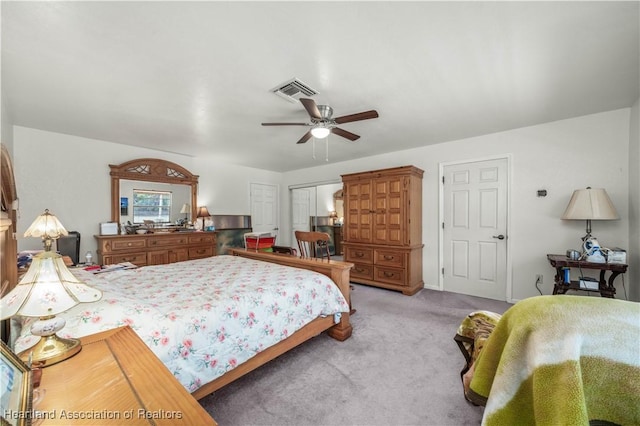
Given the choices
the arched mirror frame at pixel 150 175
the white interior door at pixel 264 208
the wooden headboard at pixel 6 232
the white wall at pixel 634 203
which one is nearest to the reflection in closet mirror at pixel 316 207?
the white interior door at pixel 264 208

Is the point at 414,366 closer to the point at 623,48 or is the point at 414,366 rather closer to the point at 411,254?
the point at 411,254

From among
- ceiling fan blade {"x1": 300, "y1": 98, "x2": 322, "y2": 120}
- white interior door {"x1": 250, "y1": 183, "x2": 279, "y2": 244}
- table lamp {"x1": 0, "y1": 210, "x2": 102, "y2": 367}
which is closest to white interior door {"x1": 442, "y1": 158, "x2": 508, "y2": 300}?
ceiling fan blade {"x1": 300, "y1": 98, "x2": 322, "y2": 120}

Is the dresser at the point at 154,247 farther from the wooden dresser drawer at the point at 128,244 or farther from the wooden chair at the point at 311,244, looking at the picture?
the wooden chair at the point at 311,244

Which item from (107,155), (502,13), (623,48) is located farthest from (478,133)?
(107,155)

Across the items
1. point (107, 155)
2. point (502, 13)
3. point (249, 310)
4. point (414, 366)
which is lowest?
point (414, 366)

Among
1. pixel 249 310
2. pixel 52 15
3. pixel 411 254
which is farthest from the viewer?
pixel 411 254

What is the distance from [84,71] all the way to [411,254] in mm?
4243

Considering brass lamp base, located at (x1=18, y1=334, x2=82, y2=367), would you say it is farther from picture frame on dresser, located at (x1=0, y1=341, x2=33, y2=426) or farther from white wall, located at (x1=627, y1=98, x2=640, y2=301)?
white wall, located at (x1=627, y1=98, x2=640, y2=301)

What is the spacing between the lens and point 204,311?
1.66 meters

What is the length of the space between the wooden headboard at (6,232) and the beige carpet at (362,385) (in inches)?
52.3

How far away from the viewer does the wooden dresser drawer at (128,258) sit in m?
3.80

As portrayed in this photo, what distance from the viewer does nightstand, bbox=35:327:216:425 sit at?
61cm

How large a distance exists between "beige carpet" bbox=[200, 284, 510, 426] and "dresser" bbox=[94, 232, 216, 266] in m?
3.09

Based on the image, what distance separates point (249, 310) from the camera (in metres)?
1.86
